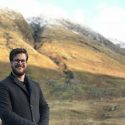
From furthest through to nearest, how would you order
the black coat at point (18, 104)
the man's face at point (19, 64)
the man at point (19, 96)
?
the man's face at point (19, 64) → the man at point (19, 96) → the black coat at point (18, 104)

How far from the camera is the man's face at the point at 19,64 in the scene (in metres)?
9.09

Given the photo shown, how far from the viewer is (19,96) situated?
9.06 m

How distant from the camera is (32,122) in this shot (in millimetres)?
8930

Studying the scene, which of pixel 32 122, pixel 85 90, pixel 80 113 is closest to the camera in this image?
pixel 32 122

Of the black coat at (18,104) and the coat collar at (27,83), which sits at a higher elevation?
the coat collar at (27,83)

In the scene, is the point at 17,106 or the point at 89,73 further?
the point at 89,73

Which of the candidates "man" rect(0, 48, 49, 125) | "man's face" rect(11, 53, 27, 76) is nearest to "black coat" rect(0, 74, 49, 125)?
"man" rect(0, 48, 49, 125)

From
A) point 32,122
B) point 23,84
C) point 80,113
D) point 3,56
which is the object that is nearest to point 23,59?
point 23,84

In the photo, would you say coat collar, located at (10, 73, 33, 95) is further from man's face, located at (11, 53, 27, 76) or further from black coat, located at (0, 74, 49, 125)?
man's face, located at (11, 53, 27, 76)

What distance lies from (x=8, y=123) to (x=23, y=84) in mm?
737

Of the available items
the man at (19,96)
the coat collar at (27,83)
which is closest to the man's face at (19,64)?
the man at (19,96)

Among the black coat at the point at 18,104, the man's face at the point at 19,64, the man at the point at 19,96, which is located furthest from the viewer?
the man's face at the point at 19,64

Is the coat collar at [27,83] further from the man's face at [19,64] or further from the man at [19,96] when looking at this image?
the man's face at [19,64]

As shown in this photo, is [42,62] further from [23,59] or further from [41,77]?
[23,59]
